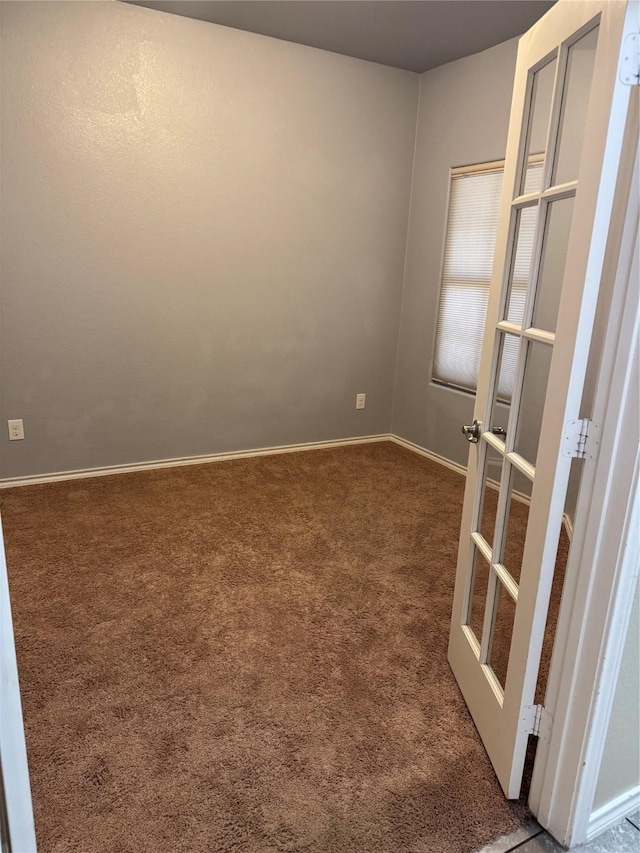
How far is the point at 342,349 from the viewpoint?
14.2ft

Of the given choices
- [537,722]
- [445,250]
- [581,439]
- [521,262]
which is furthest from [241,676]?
[445,250]

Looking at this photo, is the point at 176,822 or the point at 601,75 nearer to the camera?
the point at 601,75

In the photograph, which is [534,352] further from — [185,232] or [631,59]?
[185,232]

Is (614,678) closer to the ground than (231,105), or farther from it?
closer to the ground

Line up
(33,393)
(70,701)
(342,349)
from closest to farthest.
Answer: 1. (70,701)
2. (33,393)
3. (342,349)

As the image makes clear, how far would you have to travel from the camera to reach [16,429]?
3402 millimetres

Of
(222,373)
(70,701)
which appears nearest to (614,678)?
(70,701)

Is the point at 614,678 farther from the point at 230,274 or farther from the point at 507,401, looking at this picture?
the point at 230,274

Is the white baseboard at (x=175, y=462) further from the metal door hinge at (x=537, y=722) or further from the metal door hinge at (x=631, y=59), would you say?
the metal door hinge at (x=631, y=59)

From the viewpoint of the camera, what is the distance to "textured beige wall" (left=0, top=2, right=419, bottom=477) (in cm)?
319

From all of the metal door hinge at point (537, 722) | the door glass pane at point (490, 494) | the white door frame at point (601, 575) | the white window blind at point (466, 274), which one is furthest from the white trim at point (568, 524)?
the white window blind at point (466, 274)

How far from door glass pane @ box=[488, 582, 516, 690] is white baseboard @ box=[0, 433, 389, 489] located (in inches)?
103

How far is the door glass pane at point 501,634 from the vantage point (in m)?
1.65

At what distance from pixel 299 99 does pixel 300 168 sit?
15.7 inches
